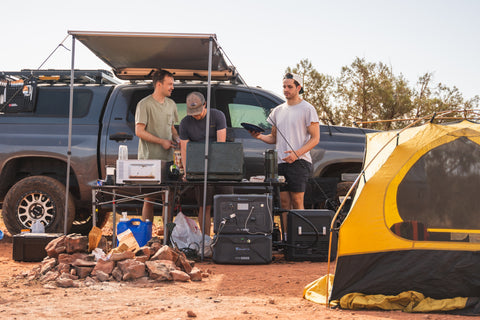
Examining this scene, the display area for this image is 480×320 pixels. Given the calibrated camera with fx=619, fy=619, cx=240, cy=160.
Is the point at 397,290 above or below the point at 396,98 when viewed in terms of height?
below

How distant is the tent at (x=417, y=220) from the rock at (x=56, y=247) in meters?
2.95

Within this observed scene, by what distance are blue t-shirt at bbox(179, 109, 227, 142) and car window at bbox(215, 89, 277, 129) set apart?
0.89 meters

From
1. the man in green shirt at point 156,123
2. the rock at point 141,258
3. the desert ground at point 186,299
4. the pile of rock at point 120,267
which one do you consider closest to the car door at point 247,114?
the man in green shirt at point 156,123

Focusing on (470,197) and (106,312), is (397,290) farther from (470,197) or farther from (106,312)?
(106,312)

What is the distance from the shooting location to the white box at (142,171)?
678 cm

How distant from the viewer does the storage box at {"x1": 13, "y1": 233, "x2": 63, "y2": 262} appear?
693 centimetres

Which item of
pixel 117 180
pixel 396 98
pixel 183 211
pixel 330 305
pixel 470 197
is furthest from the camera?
pixel 396 98

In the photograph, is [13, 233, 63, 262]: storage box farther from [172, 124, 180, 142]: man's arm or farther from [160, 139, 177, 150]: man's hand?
[172, 124, 180, 142]: man's arm

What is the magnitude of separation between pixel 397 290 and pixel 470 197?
101 centimetres

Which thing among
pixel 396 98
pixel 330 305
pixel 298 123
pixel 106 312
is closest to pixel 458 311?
pixel 330 305

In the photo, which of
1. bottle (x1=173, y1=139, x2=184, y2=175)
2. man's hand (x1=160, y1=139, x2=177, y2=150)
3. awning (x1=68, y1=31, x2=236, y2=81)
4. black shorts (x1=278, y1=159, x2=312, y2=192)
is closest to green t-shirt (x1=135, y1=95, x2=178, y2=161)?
man's hand (x1=160, y1=139, x2=177, y2=150)

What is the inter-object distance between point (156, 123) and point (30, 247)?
2.00 meters

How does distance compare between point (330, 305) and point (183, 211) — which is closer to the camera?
point (330, 305)

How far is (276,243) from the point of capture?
7133 mm
